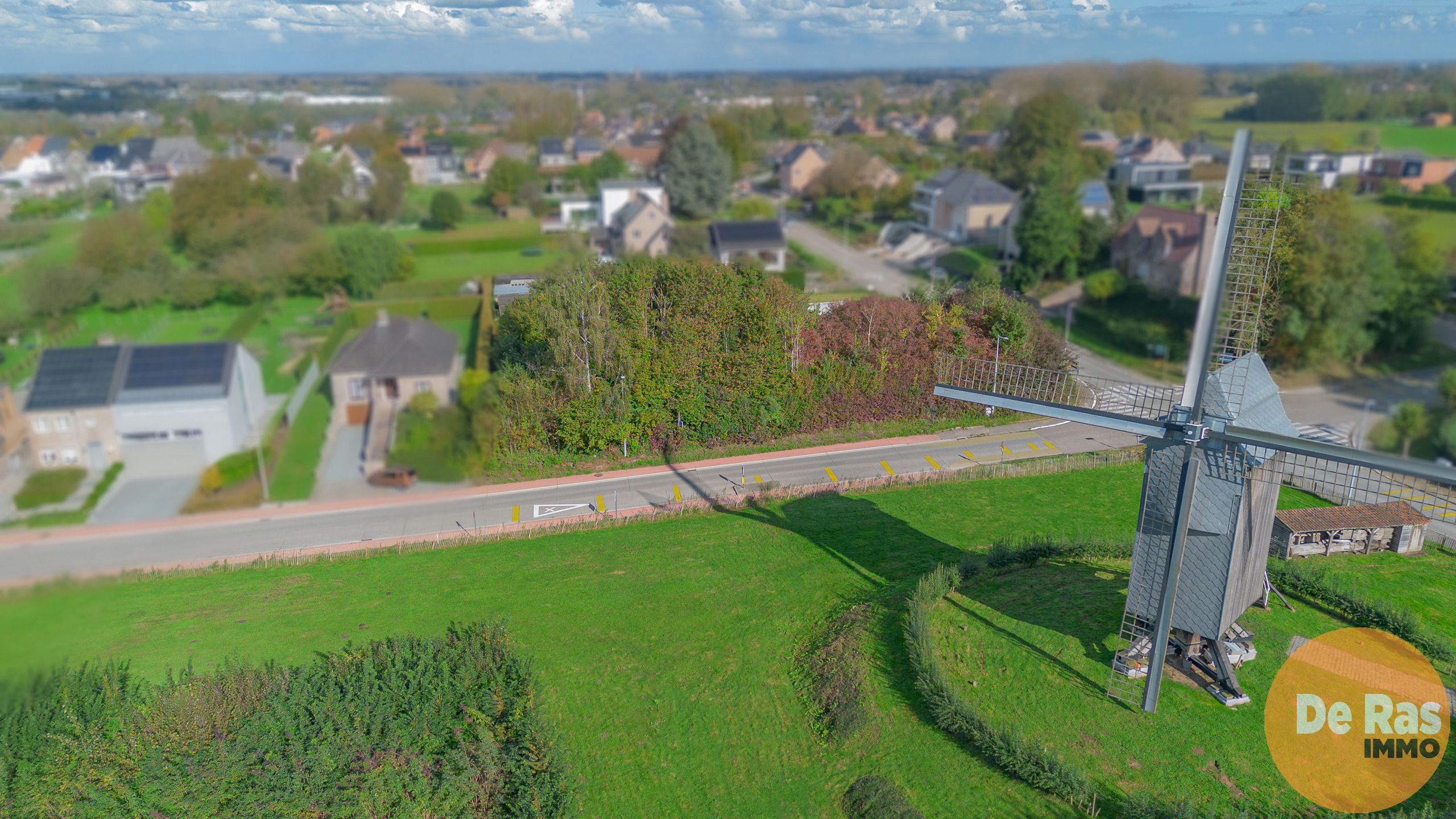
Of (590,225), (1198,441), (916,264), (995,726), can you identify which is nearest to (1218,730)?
(995,726)

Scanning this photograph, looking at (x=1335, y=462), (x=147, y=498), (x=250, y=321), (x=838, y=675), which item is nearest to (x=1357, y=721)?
(x=1335, y=462)

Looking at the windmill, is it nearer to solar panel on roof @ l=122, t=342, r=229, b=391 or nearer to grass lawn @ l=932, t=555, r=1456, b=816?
grass lawn @ l=932, t=555, r=1456, b=816

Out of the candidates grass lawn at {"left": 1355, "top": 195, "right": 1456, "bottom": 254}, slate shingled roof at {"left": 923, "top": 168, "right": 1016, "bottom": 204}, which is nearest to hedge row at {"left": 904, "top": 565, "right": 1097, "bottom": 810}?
grass lawn at {"left": 1355, "top": 195, "right": 1456, "bottom": 254}

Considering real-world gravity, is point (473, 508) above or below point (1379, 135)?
below

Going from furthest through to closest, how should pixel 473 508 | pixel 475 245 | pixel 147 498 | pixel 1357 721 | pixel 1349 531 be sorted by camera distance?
pixel 473 508, pixel 1349 531, pixel 475 245, pixel 1357 721, pixel 147 498

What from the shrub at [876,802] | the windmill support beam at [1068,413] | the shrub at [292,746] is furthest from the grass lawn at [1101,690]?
the shrub at [292,746]

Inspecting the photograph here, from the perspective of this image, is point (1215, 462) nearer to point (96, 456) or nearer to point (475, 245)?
point (475, 245)

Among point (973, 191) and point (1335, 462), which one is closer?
point (1335, 462)

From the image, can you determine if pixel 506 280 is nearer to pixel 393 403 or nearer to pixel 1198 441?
pixel 393 403
